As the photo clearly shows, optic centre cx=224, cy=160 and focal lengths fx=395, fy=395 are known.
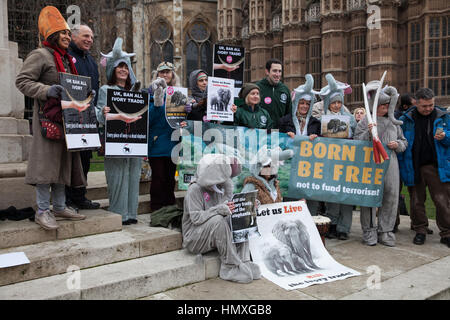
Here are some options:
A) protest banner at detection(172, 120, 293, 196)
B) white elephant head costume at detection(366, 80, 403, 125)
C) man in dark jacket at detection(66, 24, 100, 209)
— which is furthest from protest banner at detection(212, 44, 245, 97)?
white elephant head costume at detection(366, 80, 403, 125)

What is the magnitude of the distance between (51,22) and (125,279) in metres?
2.52

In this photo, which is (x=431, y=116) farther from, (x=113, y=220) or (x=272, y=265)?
(x=113, y=220)

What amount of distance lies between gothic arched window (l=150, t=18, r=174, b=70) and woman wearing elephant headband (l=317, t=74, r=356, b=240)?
26.3 meters

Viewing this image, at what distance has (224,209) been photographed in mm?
3928

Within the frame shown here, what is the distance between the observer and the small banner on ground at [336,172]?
5332 millimetres

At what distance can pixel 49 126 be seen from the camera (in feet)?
12.2

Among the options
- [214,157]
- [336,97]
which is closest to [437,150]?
[336,97]

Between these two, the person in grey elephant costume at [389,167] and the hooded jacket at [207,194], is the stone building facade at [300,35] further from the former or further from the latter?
the person in grey elephant costume at [389,167]

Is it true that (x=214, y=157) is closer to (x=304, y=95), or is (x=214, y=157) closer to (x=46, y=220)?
(x=46, y=220)

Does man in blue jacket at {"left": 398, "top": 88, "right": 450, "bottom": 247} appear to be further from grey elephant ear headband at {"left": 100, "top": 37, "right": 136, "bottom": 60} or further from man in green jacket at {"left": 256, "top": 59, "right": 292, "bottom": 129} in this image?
grey elephant ear headband at {"left": 100, "top": 37, "right": 136, "bottom": 60}

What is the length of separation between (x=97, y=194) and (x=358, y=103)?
1883 centimetres

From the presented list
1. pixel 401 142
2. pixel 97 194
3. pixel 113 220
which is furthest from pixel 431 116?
pixel 97 194

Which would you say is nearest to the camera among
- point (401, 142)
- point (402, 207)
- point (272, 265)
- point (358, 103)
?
point (272, 265)

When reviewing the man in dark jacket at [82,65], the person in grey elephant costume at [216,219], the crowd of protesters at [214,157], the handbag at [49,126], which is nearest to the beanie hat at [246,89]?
the crowd of protesters at [214,157]
